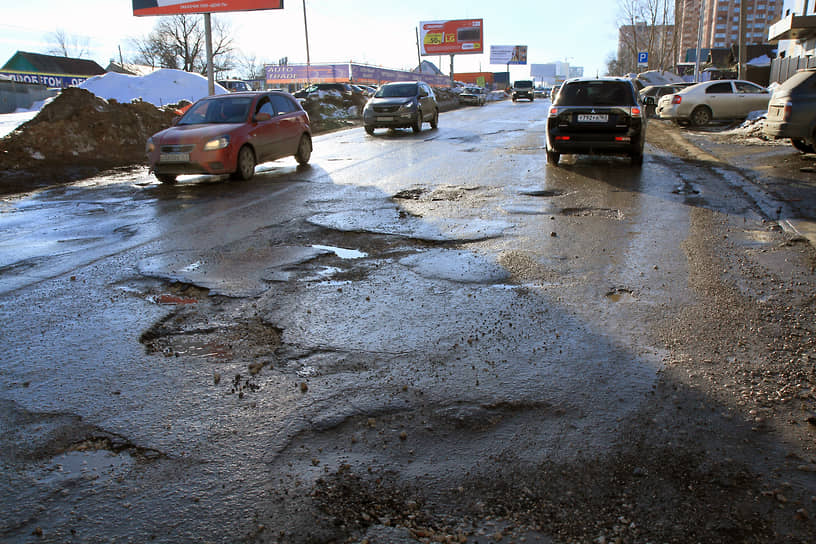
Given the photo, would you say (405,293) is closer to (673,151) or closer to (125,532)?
(125,532)

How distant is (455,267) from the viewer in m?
5.24

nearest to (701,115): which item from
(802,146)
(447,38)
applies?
(802,146)

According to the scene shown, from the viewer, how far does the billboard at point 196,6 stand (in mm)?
28141

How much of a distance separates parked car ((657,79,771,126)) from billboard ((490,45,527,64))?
330ft

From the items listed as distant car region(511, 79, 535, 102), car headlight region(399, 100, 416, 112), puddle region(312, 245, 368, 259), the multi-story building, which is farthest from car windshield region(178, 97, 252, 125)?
the multi-story building

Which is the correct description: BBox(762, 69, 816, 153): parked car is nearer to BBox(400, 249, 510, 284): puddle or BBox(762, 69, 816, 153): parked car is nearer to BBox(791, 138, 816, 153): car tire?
BBox(791, 138, 816, 153): car tire

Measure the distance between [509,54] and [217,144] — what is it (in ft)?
379

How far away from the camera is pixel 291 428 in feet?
8.96

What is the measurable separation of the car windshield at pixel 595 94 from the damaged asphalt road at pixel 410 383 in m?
4.66

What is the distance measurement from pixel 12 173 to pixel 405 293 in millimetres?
11150

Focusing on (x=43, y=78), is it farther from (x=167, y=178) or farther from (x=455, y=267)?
(x=455, y=267)

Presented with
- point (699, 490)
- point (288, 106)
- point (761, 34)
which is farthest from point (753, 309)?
point (761, 34)

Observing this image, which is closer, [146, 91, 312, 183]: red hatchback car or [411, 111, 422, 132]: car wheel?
[146, 91, 312, 183]: red hatchback car

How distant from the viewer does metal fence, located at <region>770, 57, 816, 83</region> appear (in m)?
31.4
